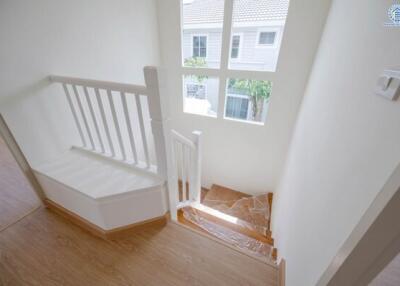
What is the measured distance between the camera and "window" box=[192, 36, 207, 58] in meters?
2.66

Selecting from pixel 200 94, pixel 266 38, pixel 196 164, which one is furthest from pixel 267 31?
pixel 196 164

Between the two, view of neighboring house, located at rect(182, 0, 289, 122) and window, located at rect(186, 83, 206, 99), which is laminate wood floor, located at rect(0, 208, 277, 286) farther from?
window, located at rect(186, 83, 206, 99)

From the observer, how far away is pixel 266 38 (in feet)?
8.24

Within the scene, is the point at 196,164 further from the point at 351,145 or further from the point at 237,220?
the point at 351,145

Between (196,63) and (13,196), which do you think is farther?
(196,63)

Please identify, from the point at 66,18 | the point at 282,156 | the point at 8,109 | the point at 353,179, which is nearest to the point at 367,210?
the point at 353,179

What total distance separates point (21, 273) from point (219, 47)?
318 centimetres

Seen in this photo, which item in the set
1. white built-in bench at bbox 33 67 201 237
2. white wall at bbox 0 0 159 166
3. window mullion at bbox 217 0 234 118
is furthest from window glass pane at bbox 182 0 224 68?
white built-in bench at bbox 33 67 201 237

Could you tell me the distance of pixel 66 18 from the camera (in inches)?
55.4

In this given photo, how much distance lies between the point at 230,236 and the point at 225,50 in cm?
246

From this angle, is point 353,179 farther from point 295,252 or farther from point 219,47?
point 219,47

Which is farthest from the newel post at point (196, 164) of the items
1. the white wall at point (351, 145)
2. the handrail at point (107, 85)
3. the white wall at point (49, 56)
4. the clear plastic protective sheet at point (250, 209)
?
the white wall at point (49, 56)

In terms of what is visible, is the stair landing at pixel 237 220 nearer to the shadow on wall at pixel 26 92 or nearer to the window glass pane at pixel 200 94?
the window glass pane at pixel 200 94

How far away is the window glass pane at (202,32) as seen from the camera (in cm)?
238
